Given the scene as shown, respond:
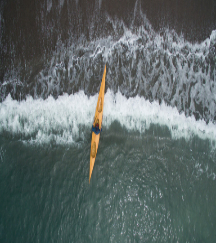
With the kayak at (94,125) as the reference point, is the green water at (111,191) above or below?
below

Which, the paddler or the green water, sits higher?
the paddler

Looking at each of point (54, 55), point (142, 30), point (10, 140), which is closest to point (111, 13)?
point (142, 30)

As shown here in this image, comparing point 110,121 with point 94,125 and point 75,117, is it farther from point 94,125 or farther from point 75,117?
point 75,117

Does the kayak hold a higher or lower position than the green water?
higher

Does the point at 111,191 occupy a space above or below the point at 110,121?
below

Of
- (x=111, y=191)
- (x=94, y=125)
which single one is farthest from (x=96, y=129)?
(x=111, y=191)

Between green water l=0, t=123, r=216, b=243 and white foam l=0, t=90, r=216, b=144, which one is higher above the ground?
white foam l=0, t=90, r=216, b=144
